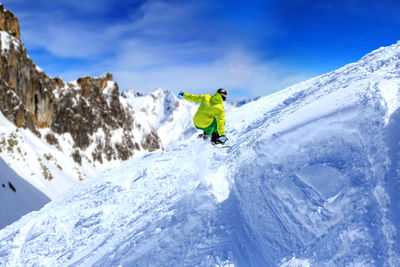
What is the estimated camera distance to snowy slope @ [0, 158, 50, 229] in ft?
68.1

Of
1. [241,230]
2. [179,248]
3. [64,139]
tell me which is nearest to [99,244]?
[179,248]

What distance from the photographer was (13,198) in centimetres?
2286

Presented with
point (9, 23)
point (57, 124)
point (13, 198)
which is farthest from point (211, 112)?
point (57, 124)

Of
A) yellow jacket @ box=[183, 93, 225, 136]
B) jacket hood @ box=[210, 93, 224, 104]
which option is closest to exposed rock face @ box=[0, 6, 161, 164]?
yellow jacket @ box=[183, 93, 225, 136]

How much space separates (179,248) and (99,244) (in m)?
2.32

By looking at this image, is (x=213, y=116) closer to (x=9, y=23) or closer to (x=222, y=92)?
(x=222, y=92)

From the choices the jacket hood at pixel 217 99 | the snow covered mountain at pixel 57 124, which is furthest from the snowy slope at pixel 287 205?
the snow covered mountain at pixel 57 124

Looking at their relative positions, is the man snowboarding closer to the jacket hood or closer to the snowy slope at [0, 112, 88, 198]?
the jacket hood

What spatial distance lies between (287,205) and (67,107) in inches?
3307

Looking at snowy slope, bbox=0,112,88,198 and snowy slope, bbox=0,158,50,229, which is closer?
snowy slope, bbox=0,158,50,229

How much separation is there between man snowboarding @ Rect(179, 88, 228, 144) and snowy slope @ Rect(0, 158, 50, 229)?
60.7 feet

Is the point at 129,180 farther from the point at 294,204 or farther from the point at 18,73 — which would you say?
the point at 18,73

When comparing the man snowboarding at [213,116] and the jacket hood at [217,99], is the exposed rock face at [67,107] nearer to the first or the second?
the man snowboarding at [213,116]

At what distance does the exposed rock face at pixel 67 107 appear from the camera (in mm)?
51188
